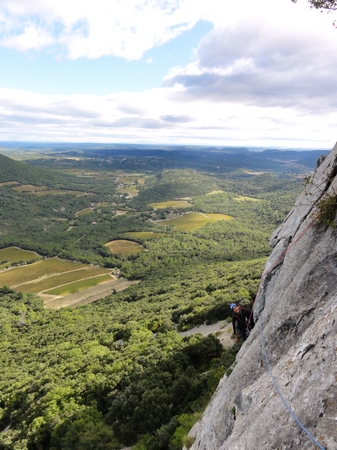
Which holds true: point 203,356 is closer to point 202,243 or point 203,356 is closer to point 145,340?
point 145,340

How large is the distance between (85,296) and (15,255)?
68688 millimetres

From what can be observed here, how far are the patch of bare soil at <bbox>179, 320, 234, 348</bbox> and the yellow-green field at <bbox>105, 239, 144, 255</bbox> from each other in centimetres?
11289

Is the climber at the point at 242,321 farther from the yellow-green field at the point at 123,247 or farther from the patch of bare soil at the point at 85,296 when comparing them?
the yellow-green field at the point at 123,247

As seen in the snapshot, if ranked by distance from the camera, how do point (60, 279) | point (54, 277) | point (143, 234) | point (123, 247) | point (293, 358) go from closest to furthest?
1. point (293, 358)
2. point (60, 279)
3. point (54, 277)
4. point (123, 247)
5. point (143, 234)

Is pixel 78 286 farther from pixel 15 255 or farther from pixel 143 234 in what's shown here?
pixel 143 234

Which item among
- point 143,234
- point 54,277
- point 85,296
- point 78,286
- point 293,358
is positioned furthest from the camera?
point 143,234

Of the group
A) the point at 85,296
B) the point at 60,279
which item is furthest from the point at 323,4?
the point at 60,279

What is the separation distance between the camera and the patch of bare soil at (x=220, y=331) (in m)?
28.5

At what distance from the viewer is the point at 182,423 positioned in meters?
17.9

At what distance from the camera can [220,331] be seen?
105ft

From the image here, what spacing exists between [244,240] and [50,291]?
107040 mm

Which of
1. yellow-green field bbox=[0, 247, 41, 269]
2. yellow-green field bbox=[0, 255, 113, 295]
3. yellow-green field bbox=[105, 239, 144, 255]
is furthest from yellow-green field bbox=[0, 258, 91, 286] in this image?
yellow-green field bbox=[105, 239, 144, 255]

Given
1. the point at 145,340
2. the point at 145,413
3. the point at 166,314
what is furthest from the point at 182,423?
the point at 166,314

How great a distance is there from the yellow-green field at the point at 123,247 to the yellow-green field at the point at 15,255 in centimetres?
4015
